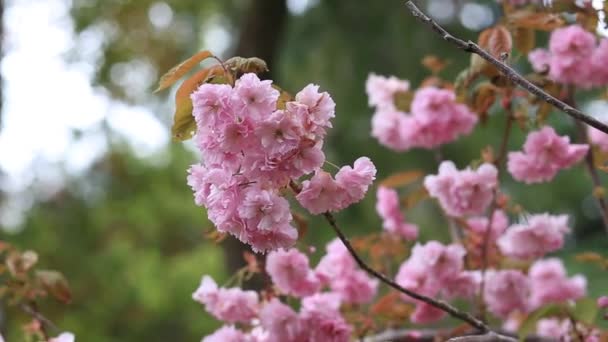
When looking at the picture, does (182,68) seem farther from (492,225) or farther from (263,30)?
(263,30)

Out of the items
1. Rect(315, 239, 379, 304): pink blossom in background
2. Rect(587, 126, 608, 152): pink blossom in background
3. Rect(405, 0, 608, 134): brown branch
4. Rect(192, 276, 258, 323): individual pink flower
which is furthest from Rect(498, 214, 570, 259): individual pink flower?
Rect(405, 0, 608, 134): brown branch

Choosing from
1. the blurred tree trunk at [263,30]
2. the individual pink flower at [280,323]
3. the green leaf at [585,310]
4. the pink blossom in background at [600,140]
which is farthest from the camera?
the blurred tree trunk at [263,30]

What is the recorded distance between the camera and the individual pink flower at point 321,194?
86 cm

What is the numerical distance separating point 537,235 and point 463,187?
0.22 m

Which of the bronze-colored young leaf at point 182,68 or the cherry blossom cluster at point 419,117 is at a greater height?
the cherry blossom cluster at point 419,117

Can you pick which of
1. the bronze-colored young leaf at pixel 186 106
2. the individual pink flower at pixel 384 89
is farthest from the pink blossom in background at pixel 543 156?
the bronze-colored young leaf at pixel 186 106

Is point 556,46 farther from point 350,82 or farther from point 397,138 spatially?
point 350,82

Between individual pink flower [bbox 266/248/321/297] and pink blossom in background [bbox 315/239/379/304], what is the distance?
6.7 inches

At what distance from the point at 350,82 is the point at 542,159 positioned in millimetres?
2476

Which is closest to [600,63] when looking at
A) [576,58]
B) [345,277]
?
[576,58]

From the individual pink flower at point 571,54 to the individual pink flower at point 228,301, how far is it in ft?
2.31

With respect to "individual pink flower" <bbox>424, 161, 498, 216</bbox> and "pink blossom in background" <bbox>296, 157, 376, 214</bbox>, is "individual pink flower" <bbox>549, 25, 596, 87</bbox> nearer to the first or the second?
"individual pink flower" <bbox>424, 161, 498, 216</bbox>

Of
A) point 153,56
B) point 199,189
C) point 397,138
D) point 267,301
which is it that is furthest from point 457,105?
point 153,56

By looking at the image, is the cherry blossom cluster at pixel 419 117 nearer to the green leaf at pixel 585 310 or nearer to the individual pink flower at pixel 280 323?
the individual pink flower at pixel 280 323
